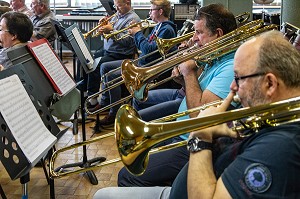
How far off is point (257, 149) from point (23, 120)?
1.07 m

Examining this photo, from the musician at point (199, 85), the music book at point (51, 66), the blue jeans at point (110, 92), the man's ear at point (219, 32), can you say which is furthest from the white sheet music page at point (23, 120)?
the blue jeans at point (110, 92)

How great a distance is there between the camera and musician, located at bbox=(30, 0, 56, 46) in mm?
4711

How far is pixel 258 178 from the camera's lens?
110 cm

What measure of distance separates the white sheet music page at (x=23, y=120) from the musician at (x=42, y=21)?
2.95m

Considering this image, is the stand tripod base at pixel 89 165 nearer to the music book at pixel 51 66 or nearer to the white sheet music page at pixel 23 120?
the music book at pixel 51 66

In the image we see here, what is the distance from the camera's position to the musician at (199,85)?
6.18ft

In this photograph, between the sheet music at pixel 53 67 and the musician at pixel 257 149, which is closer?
the musician at pixel 257 149

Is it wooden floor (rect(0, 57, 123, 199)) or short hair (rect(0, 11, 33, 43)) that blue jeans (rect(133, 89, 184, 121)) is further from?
short hair (rect(0, 11, 33, 43))

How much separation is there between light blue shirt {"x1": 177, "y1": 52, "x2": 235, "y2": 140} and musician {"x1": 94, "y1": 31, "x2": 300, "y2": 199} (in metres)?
0.48

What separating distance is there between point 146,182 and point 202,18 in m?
0.94

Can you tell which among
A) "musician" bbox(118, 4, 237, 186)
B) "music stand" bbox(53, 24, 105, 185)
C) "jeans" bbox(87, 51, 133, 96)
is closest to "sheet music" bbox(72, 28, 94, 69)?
"music stand" bbox(53, 24, 105, 185)

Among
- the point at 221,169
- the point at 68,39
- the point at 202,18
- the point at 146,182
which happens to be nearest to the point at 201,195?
the point at 221,169

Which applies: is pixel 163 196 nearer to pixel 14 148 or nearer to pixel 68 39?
pixel 14 148

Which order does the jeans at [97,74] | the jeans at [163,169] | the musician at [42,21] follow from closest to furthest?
the jeans at [163,169], the jeans at [97,74], the musician at [42,21]
